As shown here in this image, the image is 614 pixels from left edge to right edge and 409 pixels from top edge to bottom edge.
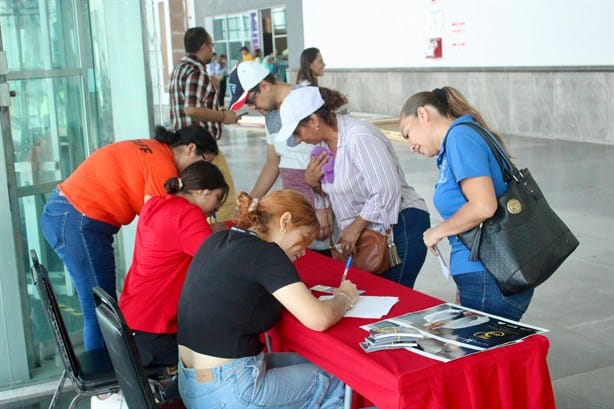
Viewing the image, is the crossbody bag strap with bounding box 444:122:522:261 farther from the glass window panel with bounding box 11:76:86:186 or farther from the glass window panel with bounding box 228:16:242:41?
the glass window panel with bounding box 228:16:242:41

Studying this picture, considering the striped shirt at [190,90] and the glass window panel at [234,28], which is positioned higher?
the glass window panel at [234,28]

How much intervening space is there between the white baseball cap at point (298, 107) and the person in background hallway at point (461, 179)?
1.71ft

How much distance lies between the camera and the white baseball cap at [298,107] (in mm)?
3193

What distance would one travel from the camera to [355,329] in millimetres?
2459

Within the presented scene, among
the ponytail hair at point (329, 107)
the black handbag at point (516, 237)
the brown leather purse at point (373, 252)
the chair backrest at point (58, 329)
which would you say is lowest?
the chair backrest at point (58, 329)

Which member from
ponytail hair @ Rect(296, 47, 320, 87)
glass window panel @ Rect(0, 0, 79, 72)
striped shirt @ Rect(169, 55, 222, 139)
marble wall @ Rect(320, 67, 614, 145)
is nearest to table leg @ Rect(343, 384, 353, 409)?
glass window panel @ Rect(0, 0, 79, 72)

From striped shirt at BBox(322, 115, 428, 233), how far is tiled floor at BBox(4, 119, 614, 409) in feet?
3.93

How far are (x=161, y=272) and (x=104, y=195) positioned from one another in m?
0.59

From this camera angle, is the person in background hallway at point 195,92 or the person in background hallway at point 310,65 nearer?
the person in background hallway at point 195,92

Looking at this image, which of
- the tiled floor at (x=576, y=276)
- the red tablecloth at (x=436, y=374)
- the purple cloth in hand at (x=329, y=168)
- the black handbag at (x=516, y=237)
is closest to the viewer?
the red tablecloth at (x=436, y=374)

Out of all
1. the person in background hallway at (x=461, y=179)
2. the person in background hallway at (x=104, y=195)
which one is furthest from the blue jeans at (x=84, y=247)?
the person in background hallway at (x=461, y=179)

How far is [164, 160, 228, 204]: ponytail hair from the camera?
3098mm

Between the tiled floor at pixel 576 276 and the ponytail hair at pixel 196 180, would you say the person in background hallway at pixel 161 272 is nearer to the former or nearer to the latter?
the ponytail hair at pixel 196 180

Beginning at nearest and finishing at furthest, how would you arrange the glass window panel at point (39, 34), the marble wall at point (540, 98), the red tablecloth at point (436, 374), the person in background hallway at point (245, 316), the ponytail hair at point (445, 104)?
1. the red tablecloth at point (436, 374)
2. the person in background hallway at point (245, 316)
3. the ponytail hair at point (445, 104)
4. the glass window panel at point (39, 34)
5. the marble wall at point (540, 98)
